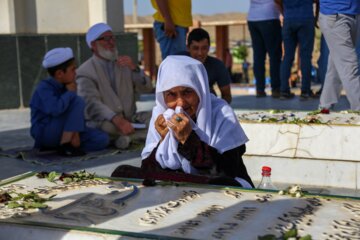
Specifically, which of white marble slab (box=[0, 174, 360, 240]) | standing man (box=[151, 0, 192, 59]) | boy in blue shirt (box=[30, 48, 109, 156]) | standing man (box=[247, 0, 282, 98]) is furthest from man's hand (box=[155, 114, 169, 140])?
standing man (box=[247, 0, 282, 98])

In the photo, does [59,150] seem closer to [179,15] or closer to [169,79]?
[179,15]

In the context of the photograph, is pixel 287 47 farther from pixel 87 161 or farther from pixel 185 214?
pixel 185 214

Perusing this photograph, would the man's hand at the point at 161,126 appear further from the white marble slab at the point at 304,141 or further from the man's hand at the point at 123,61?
the man's hand at the point at 123,61

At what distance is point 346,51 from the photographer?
6332 millimetres

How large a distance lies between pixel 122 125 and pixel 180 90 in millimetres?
3111

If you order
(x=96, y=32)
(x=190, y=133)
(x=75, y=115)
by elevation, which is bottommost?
(x=75, y=115)

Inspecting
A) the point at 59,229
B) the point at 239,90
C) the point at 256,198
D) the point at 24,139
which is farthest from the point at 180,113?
the point at 239,90

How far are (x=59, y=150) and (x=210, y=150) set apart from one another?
290cm

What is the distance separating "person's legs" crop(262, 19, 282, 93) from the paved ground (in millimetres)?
336

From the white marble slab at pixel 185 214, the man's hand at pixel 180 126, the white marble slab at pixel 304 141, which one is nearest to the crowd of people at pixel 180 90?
the man's hand at pixel 180 126

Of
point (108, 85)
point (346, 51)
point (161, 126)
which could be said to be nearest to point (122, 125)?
point (108, 85)

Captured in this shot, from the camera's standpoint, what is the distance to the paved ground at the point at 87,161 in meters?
5.34

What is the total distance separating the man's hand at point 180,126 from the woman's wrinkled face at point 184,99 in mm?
76

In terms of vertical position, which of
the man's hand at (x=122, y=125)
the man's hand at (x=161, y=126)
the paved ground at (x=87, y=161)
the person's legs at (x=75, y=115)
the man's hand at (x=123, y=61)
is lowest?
the paved ground at (x=87, y=161)
